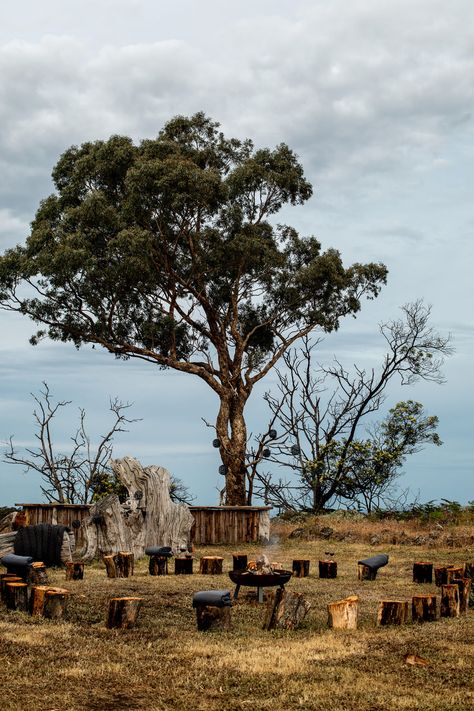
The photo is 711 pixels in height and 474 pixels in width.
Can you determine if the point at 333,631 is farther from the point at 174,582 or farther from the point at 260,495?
the point at 260,495

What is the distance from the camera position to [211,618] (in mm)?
11758

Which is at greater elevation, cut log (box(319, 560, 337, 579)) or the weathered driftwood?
the weathered driftwood

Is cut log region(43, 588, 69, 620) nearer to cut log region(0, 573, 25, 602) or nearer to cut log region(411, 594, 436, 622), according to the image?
cut log region(0, 573, 25, 602)

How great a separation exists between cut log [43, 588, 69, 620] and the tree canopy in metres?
19.5

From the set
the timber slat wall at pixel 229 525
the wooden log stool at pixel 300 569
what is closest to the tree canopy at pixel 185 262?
the timber slat wall at pixel 229 525

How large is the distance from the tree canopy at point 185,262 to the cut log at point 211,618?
2063 cm

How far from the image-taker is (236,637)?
37.0 ft

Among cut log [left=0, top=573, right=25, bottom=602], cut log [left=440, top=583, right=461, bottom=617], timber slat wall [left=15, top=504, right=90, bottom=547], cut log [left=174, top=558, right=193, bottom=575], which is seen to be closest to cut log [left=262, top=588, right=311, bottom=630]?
cut log [left=440, top=583, right=461, bottom=617]

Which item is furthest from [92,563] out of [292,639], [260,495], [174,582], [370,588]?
[260,495]

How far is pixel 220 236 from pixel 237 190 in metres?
1.99

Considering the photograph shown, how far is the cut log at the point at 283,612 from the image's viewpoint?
11.9 metres

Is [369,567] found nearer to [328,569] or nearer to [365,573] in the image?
[365,573]

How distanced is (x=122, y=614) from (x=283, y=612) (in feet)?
7.69

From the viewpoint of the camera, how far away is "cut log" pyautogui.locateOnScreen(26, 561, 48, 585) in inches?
676
